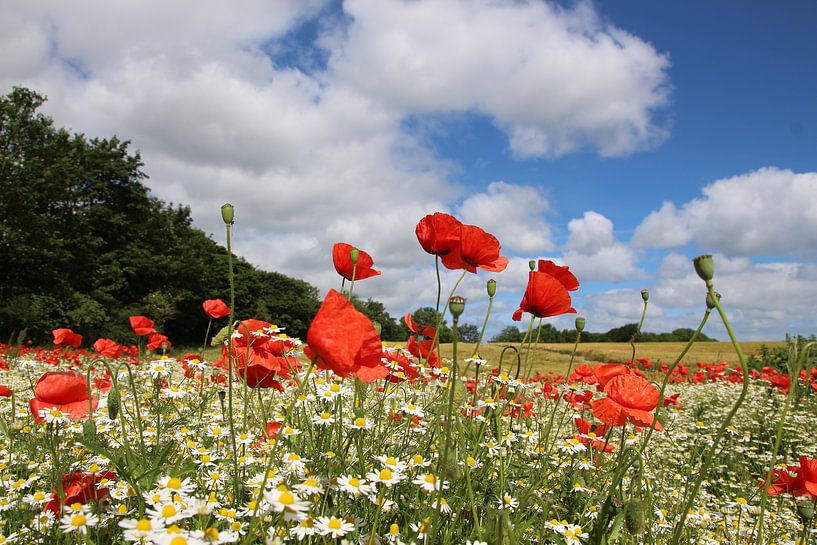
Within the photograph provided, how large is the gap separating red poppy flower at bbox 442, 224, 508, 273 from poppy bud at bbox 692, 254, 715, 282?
0.93 m

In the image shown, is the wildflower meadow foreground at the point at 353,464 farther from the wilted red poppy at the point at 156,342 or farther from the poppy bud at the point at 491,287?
the wilted red poppy at the point at 156,342

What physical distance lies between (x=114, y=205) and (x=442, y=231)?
3881cm

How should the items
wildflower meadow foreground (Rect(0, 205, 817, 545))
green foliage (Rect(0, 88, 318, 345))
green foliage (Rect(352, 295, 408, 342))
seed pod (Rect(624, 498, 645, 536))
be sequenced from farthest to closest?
green foliage (Rect(0, 88, 318, 345)), green foliage (Rect(352, 295, 408, 342)), seed pod (Rect(624, 498, 645, 536)), wildflower meadow foreground (Rect(0, 205, 817, 545))

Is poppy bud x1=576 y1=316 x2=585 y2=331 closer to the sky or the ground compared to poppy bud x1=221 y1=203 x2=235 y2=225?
closer to the ground

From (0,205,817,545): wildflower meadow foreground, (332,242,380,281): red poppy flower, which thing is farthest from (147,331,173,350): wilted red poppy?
(332,242,380,281): red poppy flower

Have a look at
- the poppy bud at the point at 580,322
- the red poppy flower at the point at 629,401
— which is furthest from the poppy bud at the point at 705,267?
the poppy bud at the point at 580,322

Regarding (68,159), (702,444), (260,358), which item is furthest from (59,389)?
(68,159)

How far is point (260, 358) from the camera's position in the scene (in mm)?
2340

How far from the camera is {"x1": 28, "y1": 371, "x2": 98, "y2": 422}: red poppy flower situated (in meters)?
2.07

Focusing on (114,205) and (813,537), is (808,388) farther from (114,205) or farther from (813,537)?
(114,205)

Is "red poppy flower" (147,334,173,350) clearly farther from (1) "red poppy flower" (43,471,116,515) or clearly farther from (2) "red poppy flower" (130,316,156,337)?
(1) "red poppy flower" (43,471,116,515)

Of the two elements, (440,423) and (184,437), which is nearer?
(440,423)

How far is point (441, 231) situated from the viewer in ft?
7.29

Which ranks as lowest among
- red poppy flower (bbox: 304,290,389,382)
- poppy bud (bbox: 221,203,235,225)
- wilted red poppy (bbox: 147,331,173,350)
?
wilted red poppy (bbox: 147,331,173,350)
